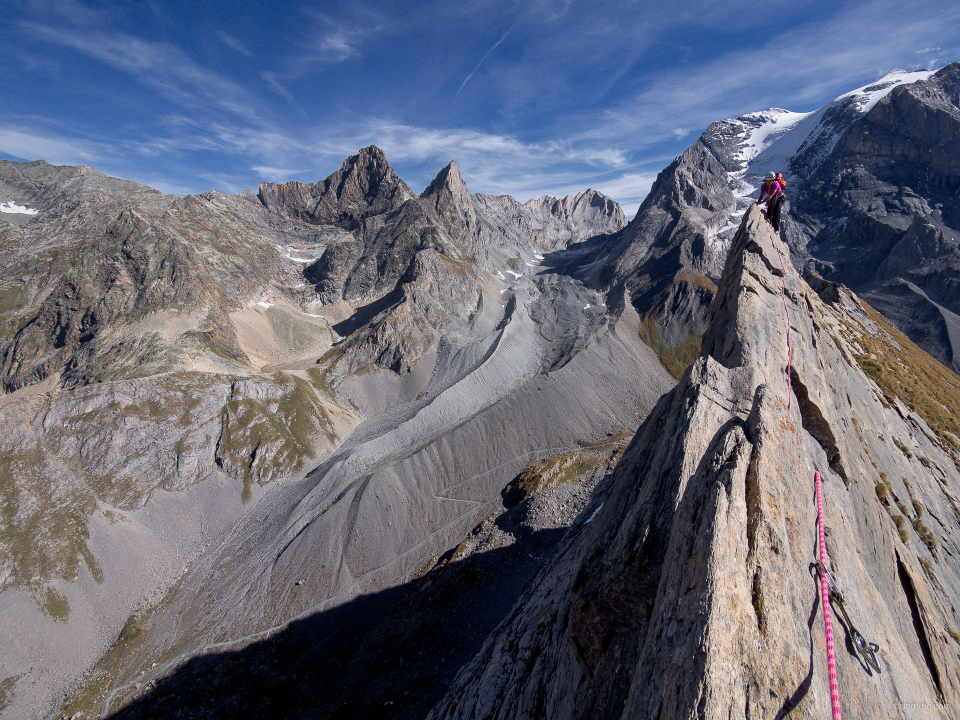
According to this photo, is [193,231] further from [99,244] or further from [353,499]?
[353,499]

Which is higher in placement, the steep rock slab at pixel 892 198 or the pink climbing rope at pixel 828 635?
the steep rock slab at pixel 892 198

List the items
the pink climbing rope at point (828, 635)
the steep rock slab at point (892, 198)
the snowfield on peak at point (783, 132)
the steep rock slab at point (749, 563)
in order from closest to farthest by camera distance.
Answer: the pink climbing rope at point (828, 635)
the steep rock slab at point (749, 563)
the steep rock slab at point (892, 198)
the snowfield on peak at point (783, 132)

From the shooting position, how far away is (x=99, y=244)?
76.6 metres

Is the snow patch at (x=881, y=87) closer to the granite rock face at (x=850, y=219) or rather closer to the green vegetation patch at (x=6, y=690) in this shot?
the granite rock face at (x=850, y=219)

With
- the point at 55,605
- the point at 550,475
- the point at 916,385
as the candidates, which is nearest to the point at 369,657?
the point at 550,475

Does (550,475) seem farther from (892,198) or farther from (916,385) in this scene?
(892,198)

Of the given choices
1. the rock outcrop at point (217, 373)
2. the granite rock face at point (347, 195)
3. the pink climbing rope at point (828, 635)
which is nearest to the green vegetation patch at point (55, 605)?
the rock outcrop at point (217, 373)

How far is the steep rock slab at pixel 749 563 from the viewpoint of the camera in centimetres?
648

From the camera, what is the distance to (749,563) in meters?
7.13

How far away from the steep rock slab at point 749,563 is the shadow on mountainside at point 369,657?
767 cm

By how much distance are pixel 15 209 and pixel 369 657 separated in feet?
514

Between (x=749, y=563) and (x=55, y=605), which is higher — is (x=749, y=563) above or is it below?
above

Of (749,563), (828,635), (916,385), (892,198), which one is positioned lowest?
(916,385)

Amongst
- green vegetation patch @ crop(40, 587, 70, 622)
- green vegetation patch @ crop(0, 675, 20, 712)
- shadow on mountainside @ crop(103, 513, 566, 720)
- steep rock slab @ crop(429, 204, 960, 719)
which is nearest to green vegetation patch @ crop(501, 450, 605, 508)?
shadow on mountainside @ crop(103, 513, 566, 720)
